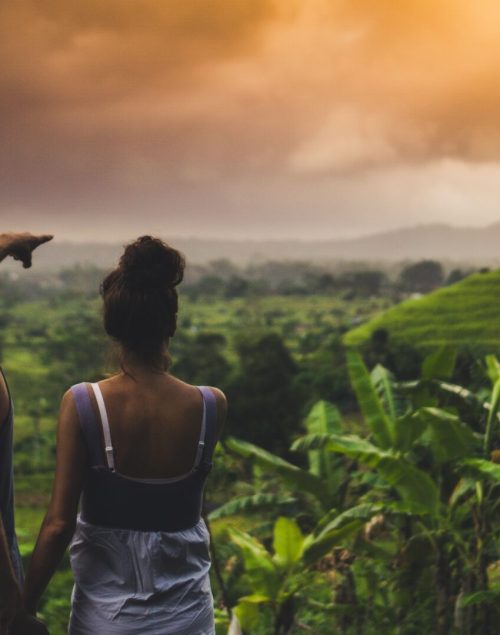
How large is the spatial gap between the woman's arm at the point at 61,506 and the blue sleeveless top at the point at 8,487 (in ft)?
0.18

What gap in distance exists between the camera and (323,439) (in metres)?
4.06

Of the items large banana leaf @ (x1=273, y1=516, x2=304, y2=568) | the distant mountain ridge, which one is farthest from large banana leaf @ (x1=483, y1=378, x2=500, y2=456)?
the distant mountain ridge

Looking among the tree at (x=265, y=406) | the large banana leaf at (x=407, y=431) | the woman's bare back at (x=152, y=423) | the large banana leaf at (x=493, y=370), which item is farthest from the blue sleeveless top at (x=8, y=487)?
the tree at (x=265, y=406)

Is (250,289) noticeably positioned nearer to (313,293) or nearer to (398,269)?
(313,293)

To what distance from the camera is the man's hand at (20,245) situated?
1.54 meters

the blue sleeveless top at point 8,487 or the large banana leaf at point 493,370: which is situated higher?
the blue sleeveless top at point 8,487

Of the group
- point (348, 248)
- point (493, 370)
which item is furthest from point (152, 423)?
point (348, 248)

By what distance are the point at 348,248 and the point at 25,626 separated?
11799 centimetres

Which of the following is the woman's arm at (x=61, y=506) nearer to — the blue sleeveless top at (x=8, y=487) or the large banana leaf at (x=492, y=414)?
the blue sleeveless top at (x=8, y=487)

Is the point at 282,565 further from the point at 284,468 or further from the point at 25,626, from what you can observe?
the point at 25,626

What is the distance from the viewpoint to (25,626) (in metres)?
1.42

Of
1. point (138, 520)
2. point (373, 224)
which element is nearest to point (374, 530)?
point (138, 520)

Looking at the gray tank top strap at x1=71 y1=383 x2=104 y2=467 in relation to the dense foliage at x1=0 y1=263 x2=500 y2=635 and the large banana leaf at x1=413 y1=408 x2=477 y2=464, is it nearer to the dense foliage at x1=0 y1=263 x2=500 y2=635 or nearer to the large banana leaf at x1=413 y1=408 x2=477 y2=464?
the dense foliage at x1=0 y1=263 x2=500 y2=635

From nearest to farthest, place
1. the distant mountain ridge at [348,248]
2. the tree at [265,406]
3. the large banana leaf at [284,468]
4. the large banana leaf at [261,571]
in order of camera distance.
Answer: the large banana leaf at [261,571], the large banana leaf at [284,468], the tree at [265,406], the distant mountain ridge at [348,248]
